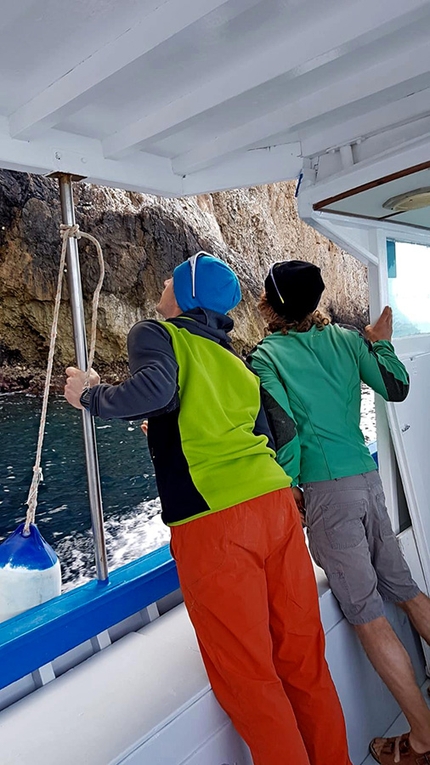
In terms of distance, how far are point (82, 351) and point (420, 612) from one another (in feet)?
3.07

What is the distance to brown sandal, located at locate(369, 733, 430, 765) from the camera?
1.13 m

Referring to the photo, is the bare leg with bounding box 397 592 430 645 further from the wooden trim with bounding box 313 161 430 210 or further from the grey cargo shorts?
the wooden trim with bounding box 313 161 430 210

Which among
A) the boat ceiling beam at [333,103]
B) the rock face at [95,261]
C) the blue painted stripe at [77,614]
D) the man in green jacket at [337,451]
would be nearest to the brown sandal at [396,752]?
the man in green jacket at [337,451]

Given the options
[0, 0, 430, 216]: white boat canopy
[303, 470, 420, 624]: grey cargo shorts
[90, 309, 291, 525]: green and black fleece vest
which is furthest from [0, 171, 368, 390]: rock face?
[90, 309, 291, 525]: green and black fleece vest

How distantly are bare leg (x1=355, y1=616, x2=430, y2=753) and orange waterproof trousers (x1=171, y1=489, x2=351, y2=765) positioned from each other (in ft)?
0.65

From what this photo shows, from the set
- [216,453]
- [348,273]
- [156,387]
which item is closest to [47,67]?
[156,387]

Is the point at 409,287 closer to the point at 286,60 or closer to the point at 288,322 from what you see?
the point at 288,322

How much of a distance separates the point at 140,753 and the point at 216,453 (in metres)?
0.46

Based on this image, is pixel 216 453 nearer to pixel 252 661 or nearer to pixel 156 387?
pixel 156 387

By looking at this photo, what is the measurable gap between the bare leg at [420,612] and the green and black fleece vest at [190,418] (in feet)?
1.75

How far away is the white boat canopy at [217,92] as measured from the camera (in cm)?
84

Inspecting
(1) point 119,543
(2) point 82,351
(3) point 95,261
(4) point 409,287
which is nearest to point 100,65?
(2) point 82,351

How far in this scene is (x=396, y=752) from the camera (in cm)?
116

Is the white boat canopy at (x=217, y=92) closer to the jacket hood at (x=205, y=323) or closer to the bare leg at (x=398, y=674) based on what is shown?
the jacket hood at (x=205, y=323)
